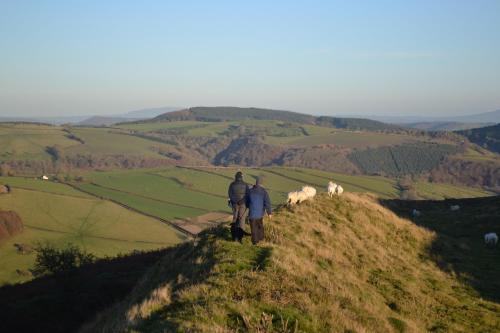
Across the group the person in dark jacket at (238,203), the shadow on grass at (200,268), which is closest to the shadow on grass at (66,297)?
the shadow on grass at (200,268)

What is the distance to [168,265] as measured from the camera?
2233 cm

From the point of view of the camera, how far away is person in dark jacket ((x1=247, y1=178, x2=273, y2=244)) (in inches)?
786

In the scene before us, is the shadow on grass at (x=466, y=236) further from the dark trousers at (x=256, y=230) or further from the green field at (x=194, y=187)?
the green field at (x=194, y=187)

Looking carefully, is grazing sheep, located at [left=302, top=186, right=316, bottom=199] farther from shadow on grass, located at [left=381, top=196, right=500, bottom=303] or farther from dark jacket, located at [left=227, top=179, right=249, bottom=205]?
dark jacket, located at [left=227, top=179, right=249, bottom=205]

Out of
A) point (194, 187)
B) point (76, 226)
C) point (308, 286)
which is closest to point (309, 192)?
point (308, 286)

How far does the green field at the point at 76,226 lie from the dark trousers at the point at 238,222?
57.2m

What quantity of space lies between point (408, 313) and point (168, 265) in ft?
37.5

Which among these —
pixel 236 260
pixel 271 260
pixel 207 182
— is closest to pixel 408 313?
pixel 271 260

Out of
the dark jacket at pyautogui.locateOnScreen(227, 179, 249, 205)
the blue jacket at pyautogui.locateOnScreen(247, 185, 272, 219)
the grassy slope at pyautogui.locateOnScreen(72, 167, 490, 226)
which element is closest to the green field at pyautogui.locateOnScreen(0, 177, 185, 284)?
the grassy slope at pyautogui.locateOnScreen(72, 167, 490, 226)

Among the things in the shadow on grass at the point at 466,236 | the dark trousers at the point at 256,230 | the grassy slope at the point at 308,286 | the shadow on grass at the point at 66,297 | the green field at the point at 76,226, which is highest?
the dark trousers at the point at 256,230

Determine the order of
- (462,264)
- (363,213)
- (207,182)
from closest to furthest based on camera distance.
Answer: (462,264), (363,213), (207,182)

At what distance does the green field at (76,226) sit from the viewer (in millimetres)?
77875

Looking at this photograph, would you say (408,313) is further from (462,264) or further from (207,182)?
(207,182)

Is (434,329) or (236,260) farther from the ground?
(236,260)
